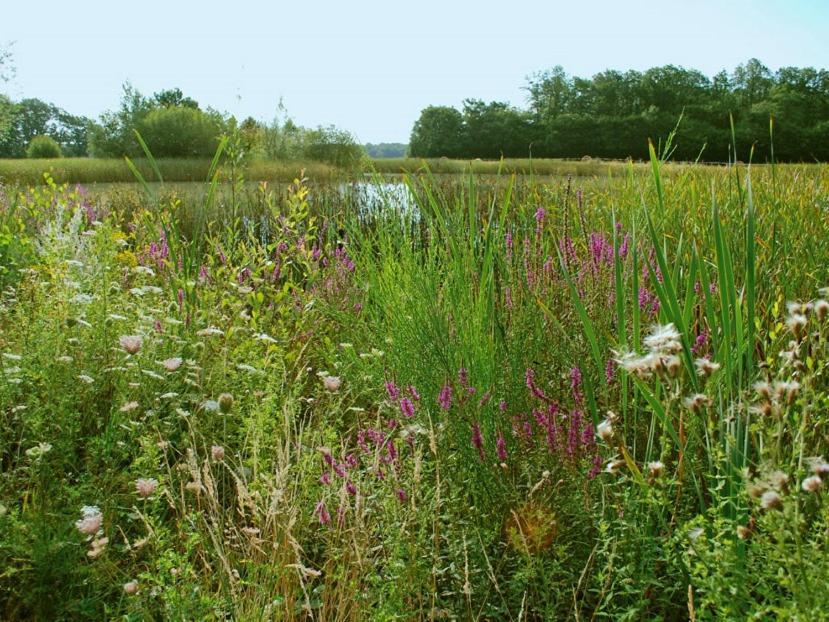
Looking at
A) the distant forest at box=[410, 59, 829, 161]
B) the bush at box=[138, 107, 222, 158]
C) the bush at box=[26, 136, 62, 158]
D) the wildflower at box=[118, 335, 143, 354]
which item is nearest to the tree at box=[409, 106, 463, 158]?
the distant forest at box=[410, 59, 829, 161]

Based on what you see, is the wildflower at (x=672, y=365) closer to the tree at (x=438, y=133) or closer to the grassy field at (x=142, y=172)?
the grassy field at (x=142, y=172)

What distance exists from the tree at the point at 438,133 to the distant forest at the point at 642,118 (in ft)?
0.28

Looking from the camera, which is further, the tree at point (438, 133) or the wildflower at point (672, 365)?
the tree at point (438, 133)

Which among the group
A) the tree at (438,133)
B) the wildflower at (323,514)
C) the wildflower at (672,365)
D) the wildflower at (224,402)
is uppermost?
the tree at (438,133)

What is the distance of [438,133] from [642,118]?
53.9ft

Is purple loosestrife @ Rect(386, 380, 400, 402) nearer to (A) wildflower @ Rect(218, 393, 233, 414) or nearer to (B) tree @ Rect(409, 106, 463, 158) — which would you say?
(A) wildflower @ Rect(218, 393, 233, 414)

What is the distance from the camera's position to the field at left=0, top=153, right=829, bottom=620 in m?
1.38

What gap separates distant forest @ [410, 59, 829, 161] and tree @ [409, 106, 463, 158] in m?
0.08

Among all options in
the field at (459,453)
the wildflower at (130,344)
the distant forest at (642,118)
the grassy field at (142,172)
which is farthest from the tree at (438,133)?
the wildflower at (130,344)

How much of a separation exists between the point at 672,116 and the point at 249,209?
53055 mm

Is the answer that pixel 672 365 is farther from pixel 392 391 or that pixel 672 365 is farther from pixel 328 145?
pixel 328 145

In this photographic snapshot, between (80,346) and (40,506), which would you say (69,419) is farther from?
(80,346)

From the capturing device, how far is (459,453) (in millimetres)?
1981

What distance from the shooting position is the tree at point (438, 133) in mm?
54125
